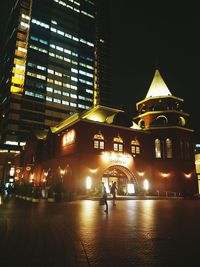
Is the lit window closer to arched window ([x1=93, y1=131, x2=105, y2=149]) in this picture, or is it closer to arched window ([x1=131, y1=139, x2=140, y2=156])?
arched window ([x1=131, y1=139, x2=140, y2=156])

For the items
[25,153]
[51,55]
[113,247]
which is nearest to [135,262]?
[113,247]

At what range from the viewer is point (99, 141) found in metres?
33.8

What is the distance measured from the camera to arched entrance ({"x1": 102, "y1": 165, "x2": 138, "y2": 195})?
34.3 metres

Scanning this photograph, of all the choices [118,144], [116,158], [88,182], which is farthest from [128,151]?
[88,182]

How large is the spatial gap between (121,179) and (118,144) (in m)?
5.44

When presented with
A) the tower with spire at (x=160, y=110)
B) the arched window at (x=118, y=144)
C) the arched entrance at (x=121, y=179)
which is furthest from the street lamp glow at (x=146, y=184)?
the tower with spire at (x=160, y=110)

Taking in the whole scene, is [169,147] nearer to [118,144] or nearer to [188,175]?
[188,175]

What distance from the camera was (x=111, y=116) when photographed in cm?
3556

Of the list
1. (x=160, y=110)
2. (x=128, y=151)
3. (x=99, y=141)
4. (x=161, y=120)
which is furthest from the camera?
(x=160, y=110)

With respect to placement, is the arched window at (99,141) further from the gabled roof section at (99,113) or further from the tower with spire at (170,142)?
the tower with spire at (170,142)

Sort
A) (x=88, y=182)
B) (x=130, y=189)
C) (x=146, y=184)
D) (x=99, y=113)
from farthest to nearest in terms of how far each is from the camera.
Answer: (x=146, y=184) < (x=99, y=113) < (x=130, y=189) < (x=88, y=182)

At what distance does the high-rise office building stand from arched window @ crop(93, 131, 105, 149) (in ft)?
187

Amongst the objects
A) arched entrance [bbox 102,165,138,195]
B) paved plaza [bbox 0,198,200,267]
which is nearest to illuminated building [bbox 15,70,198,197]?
arched entrance [bbox 102,165,138,195]

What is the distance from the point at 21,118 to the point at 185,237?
90.0 m
